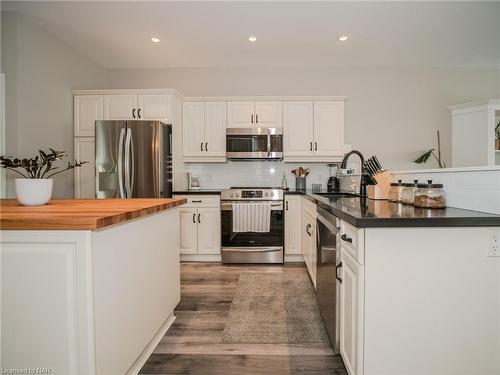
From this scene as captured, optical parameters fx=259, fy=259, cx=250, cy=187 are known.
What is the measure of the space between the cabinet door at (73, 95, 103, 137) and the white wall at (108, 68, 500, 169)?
1035mm

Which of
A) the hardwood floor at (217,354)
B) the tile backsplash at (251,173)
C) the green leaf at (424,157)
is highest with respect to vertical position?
the green leaf at (424,157)

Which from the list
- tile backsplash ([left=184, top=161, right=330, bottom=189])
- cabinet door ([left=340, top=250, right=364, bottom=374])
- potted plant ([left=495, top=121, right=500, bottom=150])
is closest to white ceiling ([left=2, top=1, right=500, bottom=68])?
potted plant ([left=495, top=121, right=500, bottom=150])

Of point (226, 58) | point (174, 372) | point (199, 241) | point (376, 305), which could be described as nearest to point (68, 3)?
point (226, 58)

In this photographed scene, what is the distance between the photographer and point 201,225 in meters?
3.46

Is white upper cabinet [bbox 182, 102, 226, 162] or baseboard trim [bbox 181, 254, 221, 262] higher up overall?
white upper cabinet [bbox 182, 102, 226, 162]

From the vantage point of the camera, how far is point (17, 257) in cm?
107

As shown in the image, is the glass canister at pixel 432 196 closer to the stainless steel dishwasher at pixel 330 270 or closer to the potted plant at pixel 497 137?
the stainless steel dishwasher at pixel 330 270

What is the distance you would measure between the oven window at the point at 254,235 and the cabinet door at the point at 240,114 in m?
1.26

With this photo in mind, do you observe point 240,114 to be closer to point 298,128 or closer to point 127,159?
point 298,128

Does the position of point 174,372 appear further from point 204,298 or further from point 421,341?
point 421,341

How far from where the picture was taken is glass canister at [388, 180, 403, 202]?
1816mm

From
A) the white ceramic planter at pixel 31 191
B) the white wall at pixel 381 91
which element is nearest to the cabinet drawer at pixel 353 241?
the white ceramic planter at pixel 31 191

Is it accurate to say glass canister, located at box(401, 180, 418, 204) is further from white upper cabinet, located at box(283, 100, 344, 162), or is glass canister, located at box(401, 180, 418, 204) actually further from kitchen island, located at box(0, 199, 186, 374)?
white upper cabinet, located at box(283, 100, 344, 162)

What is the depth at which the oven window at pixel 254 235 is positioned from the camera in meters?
3.33
